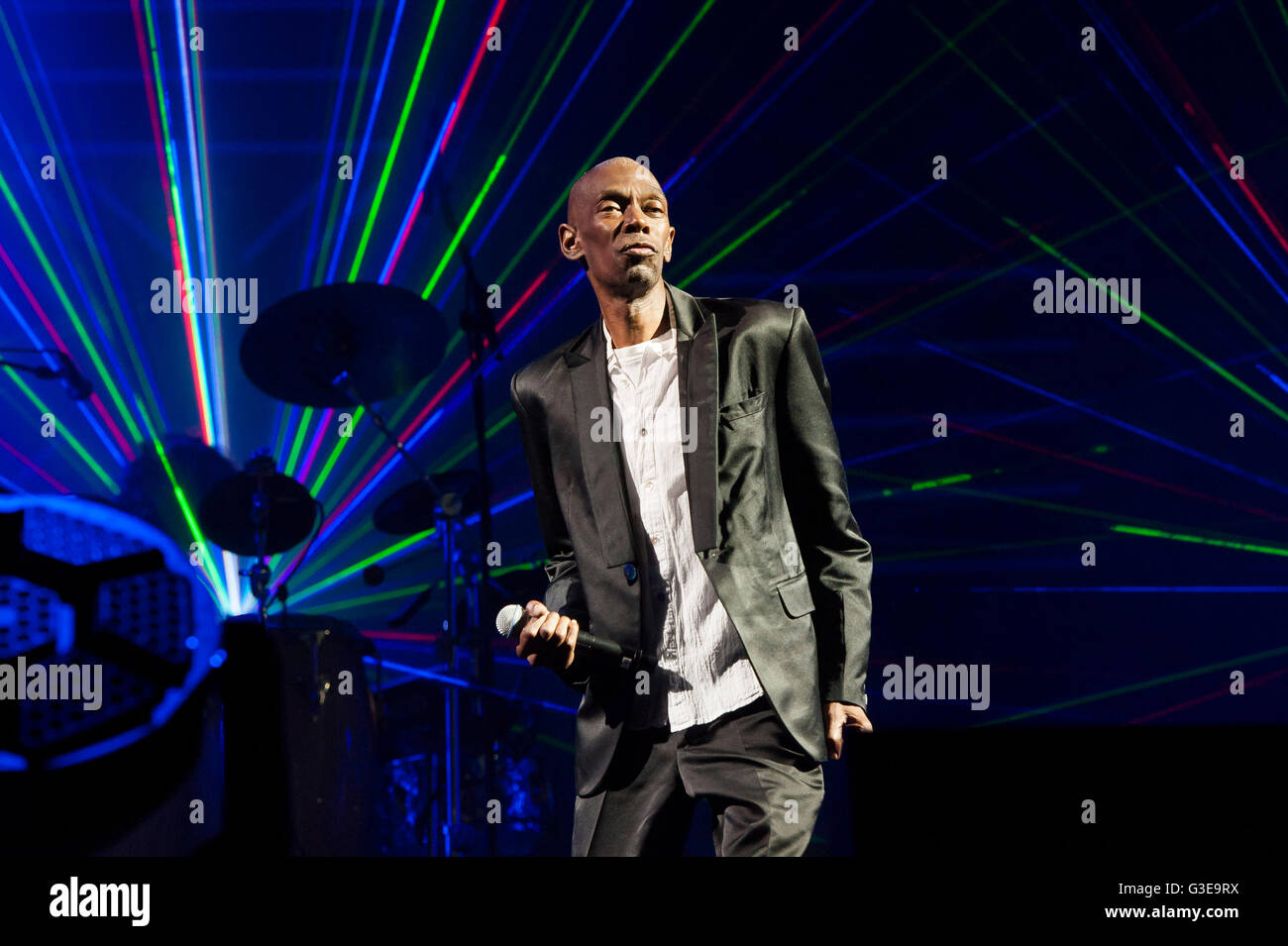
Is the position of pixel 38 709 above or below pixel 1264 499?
below

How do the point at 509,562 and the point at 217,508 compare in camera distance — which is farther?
the point at 509,562

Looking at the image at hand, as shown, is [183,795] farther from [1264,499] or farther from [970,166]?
[1264,499]

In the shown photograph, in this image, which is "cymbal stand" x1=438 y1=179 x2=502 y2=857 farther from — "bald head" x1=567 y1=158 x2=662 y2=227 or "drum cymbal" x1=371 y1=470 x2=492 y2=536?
"bald head" x1=567 y1=158 x2=662 y2=227

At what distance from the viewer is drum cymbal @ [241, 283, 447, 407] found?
471 cm

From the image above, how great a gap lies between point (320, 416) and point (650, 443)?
10.6 feet

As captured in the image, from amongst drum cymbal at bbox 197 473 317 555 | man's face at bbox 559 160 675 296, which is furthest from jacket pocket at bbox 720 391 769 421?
drum cymbal at bbox 197 473 317 555

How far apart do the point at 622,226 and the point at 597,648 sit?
0.95 m

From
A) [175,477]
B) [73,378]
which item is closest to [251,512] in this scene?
[175,477]

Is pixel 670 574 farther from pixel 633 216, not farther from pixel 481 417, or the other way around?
pixel 481 417

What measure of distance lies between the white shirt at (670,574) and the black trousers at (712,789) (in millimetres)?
42

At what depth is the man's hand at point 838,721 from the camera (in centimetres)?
263
